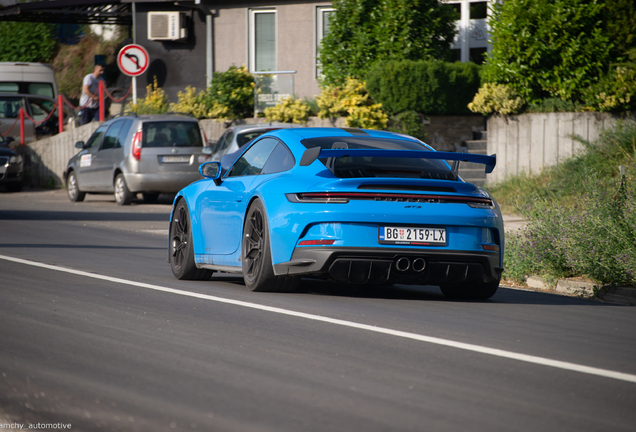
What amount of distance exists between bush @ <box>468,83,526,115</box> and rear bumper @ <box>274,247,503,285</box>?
11646mm

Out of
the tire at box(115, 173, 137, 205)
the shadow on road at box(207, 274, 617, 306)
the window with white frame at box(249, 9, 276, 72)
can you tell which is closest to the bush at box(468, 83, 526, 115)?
the tire at box(115, 173, 137, 205)

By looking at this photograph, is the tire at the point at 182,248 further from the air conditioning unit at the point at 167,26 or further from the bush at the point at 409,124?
the air conditioning unit at the point at 167,26

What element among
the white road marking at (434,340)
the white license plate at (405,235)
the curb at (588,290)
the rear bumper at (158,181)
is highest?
the white license plate at (405,235)

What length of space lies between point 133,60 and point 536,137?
43.5ft

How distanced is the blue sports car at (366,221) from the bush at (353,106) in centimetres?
1196

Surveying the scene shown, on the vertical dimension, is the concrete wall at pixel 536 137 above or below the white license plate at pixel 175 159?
above

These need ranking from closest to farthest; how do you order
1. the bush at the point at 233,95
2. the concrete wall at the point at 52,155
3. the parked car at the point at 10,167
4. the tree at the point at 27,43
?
the bush at the point at 233,95 < the parked car at the point at 10,167 < the concrete wall at the point at 52,155 < the tree at the point at 27,43

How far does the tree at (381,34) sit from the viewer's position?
21.2 meters

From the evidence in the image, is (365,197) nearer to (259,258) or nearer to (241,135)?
(259,258)

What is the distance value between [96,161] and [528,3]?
989cm

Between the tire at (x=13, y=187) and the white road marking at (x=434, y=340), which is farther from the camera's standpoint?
the tire at (x=13, y=187)

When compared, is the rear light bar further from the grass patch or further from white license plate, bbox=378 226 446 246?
the grass patch

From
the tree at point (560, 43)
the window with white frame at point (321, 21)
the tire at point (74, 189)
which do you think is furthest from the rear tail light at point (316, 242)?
the window with white frame at point (321, 21)

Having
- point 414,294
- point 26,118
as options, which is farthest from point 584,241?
point 26,118
